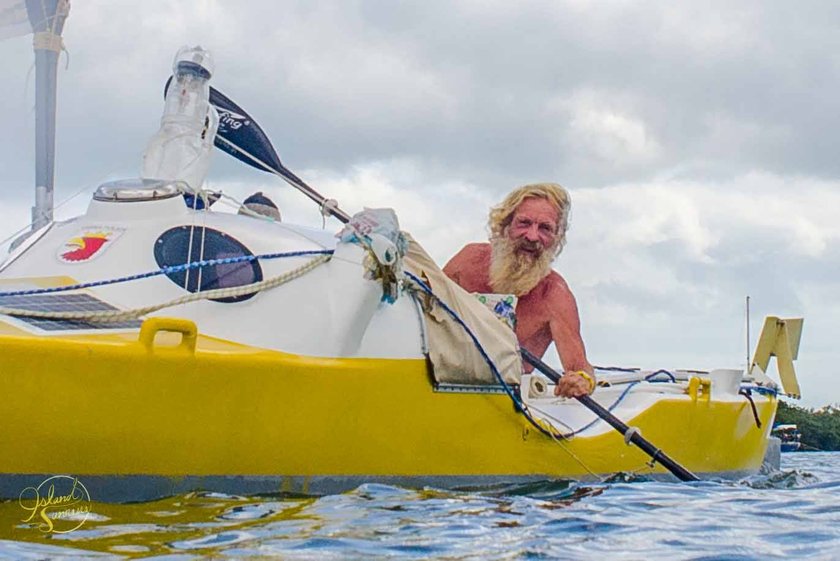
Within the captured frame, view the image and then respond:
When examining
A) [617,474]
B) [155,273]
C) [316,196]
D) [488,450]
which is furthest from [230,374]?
[617,474]

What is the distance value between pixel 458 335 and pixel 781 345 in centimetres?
593

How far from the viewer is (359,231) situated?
16.8ft

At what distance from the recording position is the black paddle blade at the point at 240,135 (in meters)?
6.88

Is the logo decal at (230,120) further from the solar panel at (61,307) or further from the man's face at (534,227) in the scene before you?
the solar panel at (61,307)

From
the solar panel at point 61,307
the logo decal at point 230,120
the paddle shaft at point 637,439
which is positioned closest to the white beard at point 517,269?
the paddle shaft at point 637,439

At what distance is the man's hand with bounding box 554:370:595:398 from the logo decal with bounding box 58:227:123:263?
2.82 meters

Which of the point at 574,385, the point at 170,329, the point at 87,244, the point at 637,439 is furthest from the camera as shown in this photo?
the point at 574,385

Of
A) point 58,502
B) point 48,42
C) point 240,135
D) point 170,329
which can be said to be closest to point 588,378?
point 240,135

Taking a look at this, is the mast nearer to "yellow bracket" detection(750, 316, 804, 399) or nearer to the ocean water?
"yellow bracket" detection(750, 316, 804, 399)

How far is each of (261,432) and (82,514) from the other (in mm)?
830

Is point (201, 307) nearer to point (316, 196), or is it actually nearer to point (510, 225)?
point (316, 196)

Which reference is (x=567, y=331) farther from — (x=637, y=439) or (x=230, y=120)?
(x=230, y=120)

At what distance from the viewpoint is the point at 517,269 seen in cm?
766

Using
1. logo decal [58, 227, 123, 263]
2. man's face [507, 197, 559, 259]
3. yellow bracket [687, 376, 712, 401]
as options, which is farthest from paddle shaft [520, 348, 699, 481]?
logo decal [58, 227, 123, 263]
